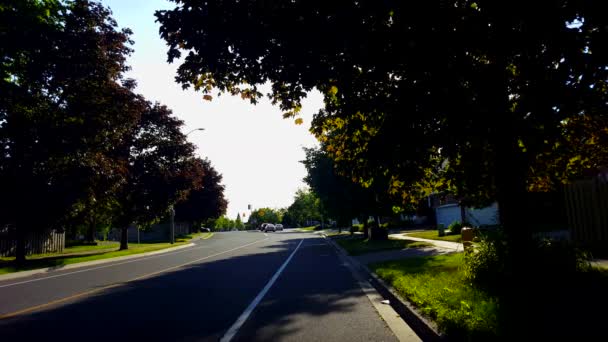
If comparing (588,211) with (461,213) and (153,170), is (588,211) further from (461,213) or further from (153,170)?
(153,170)

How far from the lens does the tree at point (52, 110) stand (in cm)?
2012

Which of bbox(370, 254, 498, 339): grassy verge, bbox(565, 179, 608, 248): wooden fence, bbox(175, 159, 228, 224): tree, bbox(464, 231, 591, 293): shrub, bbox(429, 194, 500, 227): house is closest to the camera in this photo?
bbox(370, 254, 498, 339): grassy verge

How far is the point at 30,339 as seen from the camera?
5.99 meters

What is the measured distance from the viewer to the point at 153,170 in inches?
1277

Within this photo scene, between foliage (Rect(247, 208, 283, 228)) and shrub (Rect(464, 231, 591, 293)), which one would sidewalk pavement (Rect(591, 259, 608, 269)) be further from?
foliage (Rect(247, 208, 283, 228))

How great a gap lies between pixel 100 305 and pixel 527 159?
8.09 m

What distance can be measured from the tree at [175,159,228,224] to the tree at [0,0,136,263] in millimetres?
31594

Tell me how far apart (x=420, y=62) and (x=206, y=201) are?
5174 centimetres

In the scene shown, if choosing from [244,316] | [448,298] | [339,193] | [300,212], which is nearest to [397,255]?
[448,298]

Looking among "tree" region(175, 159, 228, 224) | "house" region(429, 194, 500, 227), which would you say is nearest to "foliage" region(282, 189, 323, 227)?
"tree" region(175, 159, 228, 224)

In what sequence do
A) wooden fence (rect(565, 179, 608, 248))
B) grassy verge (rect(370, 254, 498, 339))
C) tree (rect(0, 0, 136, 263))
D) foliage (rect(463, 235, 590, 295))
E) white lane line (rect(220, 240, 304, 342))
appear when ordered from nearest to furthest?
1. grassy verge (rect(370, 254, 498, 339))
2. white lane line (rect(220, 240, 304, 342))
3. foliage (rect(463, 235, 590, 295))
4. wooden fence (rect(565, 179, 608, 248))
5. tree (rect(0, 0, 136, 263))

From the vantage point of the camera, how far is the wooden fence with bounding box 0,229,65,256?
26.9 m

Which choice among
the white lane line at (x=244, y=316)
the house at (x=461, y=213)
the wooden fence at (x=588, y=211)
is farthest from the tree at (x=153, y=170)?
the wooden fence at (x=588, y=211)

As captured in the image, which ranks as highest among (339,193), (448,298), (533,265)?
(339,193)
